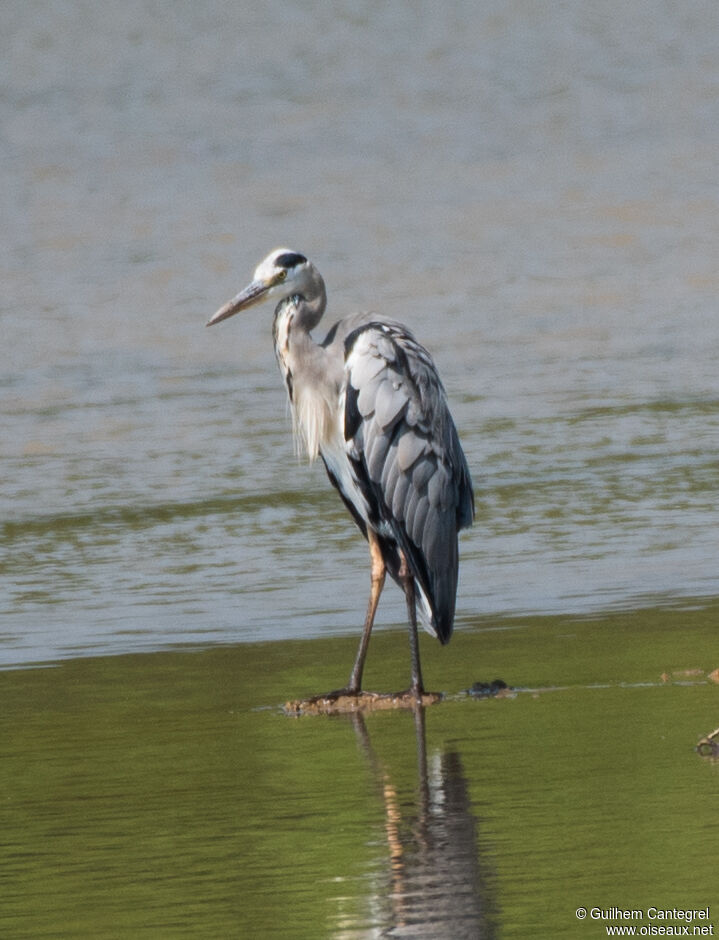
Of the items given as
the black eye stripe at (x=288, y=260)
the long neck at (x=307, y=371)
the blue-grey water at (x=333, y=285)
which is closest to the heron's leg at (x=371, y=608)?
the long neck at (x=307, y=371)

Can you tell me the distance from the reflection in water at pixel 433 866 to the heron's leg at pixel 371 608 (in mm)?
1412

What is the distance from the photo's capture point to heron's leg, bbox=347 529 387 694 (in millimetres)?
8039

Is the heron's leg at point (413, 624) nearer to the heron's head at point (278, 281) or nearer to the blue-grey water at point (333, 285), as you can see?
the blue-grey water at point (333, 285)

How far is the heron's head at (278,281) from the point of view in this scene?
866cm

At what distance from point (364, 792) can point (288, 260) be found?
9.75 feet

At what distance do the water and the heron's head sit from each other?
1.44 metres

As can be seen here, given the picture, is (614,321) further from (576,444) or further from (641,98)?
(641,98)

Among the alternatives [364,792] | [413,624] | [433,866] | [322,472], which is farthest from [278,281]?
[322,472]

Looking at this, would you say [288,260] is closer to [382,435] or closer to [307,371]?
[307,371]

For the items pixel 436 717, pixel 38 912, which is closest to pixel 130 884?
pixel 38 912

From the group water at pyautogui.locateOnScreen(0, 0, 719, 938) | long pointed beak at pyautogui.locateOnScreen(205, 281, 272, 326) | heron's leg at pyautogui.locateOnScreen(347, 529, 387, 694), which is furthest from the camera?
long pointed beak at pyautogui.locateOnScreen(205, 281, 272, 326)

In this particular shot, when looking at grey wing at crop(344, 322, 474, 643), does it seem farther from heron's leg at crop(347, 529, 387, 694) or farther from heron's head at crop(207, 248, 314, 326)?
heron's head at crop(207, 248, 314, 326)

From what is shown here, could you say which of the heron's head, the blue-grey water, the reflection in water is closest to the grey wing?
the heron's head

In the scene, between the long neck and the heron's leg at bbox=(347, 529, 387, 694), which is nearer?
the heron's leg at bbox=(347, 529, 387, 694)
